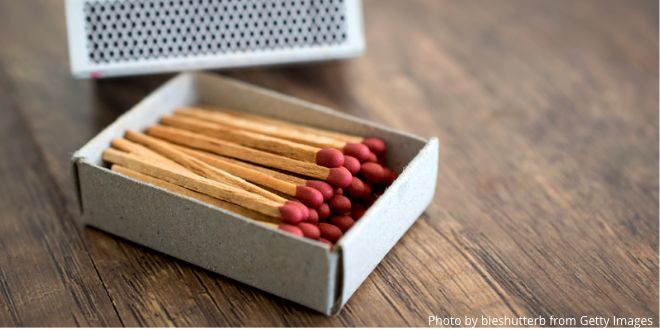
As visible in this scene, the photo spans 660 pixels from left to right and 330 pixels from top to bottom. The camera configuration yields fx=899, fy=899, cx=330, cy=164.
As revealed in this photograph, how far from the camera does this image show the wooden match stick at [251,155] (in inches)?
59.2

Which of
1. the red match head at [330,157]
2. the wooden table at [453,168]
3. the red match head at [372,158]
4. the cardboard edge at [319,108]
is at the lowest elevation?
the wooden table at [453,168]

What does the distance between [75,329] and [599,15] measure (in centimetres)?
167

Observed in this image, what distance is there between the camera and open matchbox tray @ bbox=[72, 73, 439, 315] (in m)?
1.38

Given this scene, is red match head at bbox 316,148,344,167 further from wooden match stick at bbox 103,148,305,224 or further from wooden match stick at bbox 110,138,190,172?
wooden match stick at bbox 110,138,190,172

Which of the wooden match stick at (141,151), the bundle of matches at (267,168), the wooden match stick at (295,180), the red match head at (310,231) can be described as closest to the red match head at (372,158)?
the bundle of matches at (267,168)

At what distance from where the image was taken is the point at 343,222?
4.85ft

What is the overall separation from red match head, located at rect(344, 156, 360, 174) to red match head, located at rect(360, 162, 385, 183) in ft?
0.05

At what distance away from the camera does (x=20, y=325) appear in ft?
4.67

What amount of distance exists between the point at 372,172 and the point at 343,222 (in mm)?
119

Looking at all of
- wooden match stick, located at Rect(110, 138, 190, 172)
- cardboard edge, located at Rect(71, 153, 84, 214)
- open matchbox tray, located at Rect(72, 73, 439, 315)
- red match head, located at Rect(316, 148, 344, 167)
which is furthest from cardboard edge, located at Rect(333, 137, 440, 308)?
cardboard edge, located at Rect(71, 153, 84, 214)

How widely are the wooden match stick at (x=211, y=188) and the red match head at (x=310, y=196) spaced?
0.03m

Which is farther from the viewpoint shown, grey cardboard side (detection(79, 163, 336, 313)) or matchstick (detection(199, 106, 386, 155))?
matchstick (detection(199, 106, 386, 155))

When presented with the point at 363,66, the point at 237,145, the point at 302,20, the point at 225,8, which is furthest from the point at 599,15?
the point at 237,145

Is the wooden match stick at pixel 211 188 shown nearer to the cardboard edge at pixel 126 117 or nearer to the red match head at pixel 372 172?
the cardboard edge at pixel 126 117
